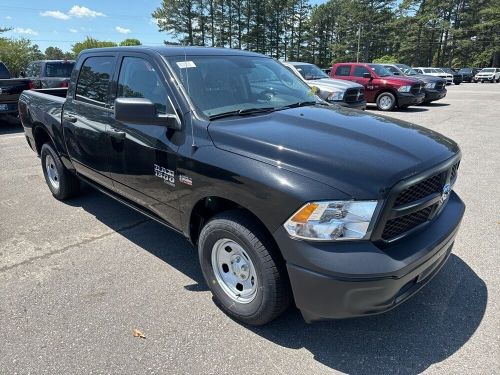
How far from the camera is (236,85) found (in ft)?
11.1

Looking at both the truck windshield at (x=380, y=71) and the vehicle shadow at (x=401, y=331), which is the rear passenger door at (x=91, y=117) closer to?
the vehicle shadow at (x=401, y=331)

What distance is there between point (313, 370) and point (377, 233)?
936 millimetres

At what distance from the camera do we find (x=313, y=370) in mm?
2385

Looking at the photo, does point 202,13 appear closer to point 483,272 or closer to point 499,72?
point 499,72

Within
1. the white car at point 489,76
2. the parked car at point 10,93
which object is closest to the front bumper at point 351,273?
the parked car at point 10,93

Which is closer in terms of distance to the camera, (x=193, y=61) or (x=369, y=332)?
(x=369, y=332)

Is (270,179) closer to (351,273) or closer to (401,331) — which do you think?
(351,273)

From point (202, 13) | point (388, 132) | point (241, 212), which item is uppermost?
point (202, 13)

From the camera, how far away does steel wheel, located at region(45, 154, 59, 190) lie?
17.2 ft

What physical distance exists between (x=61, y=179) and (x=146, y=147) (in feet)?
8.15

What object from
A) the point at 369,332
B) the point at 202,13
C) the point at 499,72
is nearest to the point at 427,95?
the point at 369,332

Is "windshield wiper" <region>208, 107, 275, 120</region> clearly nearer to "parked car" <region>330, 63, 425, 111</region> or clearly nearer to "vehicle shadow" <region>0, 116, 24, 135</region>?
"vehicle shadow" <region>0, 116, 24, 135</region>

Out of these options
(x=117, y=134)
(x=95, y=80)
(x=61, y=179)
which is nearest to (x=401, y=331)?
(x=117, y=134)

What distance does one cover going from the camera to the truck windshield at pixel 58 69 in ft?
39.7
